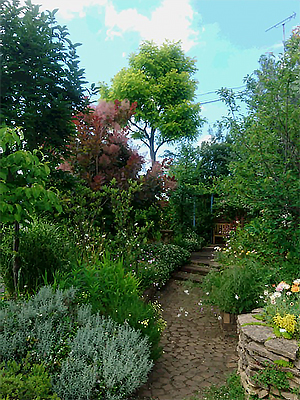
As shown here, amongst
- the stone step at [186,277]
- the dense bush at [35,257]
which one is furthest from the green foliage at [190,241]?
the dense bush at [35,257]

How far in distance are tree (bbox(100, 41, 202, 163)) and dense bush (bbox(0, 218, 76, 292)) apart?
1311cm

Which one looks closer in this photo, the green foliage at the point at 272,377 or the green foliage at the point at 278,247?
the green foliage at the point at 272,377

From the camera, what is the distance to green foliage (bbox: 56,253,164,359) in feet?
11.7

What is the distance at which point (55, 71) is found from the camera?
4871 millimetres

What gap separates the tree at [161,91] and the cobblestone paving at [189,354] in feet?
41.8

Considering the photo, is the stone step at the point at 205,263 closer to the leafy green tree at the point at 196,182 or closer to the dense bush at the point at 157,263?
the dense bush at the point at 157,263

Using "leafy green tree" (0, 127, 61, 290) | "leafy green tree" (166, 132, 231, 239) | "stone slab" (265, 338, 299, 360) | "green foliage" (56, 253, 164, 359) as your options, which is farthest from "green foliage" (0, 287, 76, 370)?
"leafy green tree" (166, 132, 231, 239)

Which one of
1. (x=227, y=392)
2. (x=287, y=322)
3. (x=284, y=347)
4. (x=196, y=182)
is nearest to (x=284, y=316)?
(x=287, y=322)

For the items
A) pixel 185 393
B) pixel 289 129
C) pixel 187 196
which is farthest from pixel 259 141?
pixel 187 196

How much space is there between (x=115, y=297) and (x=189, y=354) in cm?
115

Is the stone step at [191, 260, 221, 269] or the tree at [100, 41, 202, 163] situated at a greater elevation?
the tree at [100, 41, 202, 163]

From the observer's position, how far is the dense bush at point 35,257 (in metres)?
4.26

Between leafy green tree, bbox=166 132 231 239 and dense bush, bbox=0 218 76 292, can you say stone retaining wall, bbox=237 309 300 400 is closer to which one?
dense bush, bbox=0 218 76 292

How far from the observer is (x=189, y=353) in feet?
13.4
